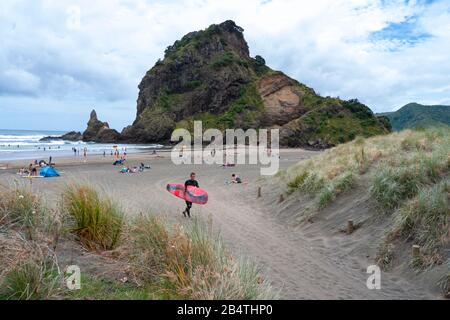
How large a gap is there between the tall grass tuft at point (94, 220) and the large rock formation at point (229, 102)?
68.7 metres

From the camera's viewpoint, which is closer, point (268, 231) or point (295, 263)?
point (295, 263)

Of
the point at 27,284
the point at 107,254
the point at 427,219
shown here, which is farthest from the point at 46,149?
the point at 27,284

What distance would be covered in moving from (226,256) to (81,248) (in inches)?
90.9

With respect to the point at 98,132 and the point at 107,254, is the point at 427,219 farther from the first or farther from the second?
the point at 98,132

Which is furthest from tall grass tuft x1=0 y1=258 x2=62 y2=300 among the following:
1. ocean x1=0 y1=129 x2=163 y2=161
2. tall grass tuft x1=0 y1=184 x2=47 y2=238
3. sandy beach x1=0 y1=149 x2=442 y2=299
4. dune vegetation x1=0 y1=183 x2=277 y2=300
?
ocean x1=0 y1=129 x2=163 y2=161

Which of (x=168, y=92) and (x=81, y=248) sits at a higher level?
(x=168, y=92)

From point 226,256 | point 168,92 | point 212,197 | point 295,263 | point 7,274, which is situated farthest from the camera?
point 168,92

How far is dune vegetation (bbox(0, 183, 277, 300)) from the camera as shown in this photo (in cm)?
397

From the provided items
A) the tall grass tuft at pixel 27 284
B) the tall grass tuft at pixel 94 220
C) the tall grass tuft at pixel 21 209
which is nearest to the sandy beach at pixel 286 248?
the tall grass tuft at pixel 21 209

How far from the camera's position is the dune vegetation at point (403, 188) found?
743 cm

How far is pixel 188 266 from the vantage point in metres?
4.43
